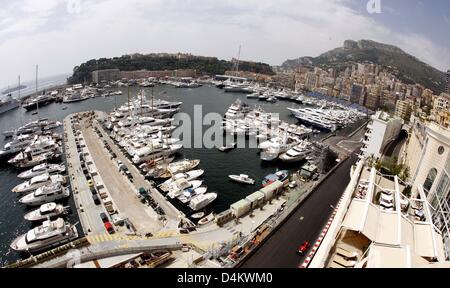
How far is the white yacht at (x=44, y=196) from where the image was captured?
1237 centimetres

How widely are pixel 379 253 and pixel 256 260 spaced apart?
14.3 ft

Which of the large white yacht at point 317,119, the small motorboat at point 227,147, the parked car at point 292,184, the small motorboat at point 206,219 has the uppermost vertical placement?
the large white yacht at point 317,119

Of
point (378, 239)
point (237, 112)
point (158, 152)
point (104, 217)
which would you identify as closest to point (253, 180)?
point (158, 152)

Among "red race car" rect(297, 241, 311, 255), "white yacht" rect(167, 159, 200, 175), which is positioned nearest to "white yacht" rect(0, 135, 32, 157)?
"white yacht" rect(167, 159, 200, 175)

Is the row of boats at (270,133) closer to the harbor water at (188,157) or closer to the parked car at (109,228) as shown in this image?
the harbor water at (188,157)

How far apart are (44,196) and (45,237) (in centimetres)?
335

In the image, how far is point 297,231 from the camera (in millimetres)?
8609

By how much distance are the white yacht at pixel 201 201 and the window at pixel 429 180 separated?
8.18 metres

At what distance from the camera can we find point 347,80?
4684cm

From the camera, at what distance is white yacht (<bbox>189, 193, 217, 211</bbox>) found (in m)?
12.2

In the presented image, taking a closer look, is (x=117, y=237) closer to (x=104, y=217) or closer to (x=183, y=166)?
(x=104, y=217)

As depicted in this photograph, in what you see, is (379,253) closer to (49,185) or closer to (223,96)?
(49,185)

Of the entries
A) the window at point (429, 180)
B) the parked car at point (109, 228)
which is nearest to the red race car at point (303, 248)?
the window at point (429, 180)
